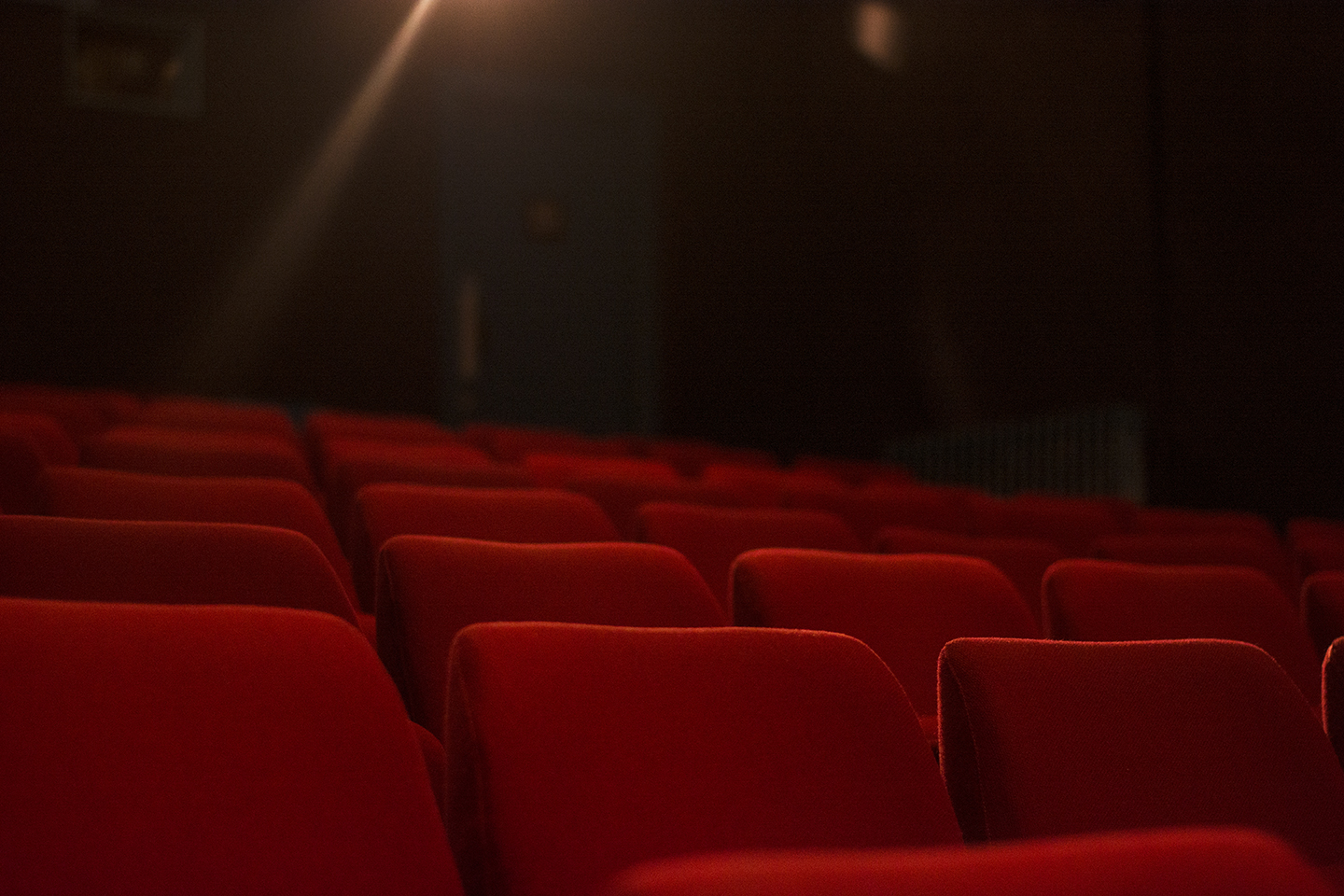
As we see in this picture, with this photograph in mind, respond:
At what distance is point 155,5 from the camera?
18.5 feet

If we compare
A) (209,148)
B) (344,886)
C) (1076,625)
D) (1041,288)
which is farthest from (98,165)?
(344,886)

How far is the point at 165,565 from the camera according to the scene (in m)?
1.13

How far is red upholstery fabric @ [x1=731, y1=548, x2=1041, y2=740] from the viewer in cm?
137

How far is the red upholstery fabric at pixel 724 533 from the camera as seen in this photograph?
6.09 feet

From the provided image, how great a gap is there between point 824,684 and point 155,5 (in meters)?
5.78

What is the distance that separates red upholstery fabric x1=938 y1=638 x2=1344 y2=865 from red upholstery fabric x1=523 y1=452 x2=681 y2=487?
1707 millimetres

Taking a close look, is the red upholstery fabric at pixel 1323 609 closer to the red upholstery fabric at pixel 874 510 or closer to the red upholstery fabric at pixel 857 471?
the red upholstery fabric at pixel 874 510

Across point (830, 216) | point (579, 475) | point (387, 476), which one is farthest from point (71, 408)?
point (830, 216)

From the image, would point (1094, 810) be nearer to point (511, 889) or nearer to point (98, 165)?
point (511, 889)

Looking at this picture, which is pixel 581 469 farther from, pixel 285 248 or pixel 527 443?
pixel 285 248

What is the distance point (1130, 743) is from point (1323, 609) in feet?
3.13

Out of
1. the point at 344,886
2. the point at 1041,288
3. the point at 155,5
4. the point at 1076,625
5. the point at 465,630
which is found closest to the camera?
the point at 344,886

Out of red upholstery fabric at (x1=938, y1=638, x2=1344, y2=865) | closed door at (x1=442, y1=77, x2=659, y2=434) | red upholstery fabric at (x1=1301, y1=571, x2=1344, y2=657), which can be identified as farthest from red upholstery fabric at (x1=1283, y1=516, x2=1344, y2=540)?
closed door at (x1=442, y1=77, x2=659, y2=434)

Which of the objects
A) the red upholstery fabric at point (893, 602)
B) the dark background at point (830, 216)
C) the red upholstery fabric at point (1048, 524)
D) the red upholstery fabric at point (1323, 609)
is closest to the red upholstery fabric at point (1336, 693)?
the red upholstery fabric at point (893, 602)
